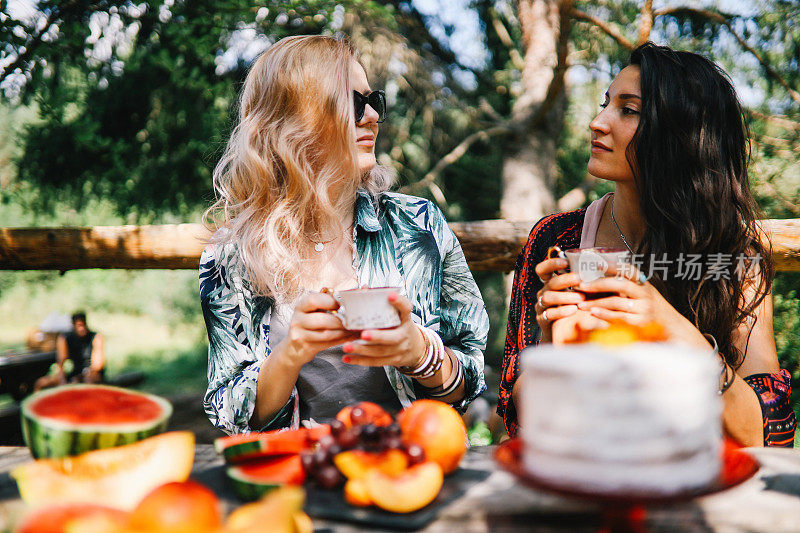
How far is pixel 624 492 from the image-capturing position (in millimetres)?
819

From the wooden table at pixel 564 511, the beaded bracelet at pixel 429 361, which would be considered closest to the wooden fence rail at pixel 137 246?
the beaded bracelet at pixel 429 361

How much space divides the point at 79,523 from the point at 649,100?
2.20 meters

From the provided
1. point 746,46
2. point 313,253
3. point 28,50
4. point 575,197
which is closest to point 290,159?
point 313,253

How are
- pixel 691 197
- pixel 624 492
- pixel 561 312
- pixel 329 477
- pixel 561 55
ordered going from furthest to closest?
1. pixel 561 55
2. pixel 691 197
3. pixel 561 312
4. pixel 329 477
5. pixel 624 492

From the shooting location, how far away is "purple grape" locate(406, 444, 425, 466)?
3.94 ft

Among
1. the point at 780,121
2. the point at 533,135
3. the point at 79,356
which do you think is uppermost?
the point at 533,135

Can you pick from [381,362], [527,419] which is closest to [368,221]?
[381,362]

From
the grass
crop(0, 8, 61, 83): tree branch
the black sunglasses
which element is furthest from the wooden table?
the grass

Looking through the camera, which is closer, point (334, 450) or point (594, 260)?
point (334, 450)

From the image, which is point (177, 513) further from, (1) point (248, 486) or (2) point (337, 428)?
(2) point (337, 428)

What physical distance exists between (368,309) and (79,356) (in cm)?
637

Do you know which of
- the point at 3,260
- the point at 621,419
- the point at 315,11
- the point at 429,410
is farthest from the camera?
the point at 315,11

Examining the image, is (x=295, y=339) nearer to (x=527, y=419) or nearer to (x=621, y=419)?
(x=527, y=419)

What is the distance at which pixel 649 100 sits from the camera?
222 cm
